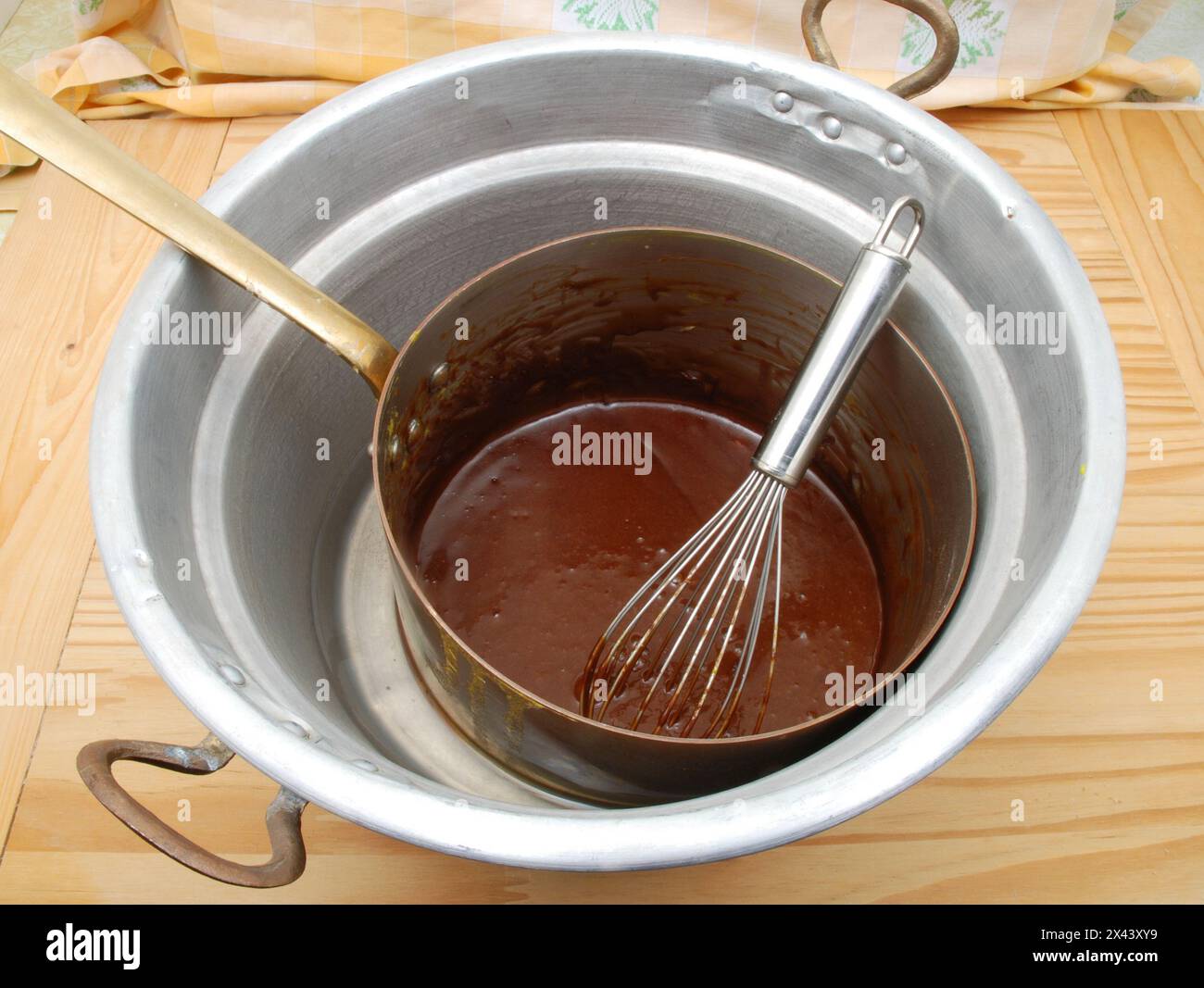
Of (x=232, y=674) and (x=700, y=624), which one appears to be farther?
(x=700, y=624)

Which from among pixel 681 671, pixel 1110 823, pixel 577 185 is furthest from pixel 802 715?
pixel 577 185

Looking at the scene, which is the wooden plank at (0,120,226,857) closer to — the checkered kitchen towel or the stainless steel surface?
the checkered kitchen towel

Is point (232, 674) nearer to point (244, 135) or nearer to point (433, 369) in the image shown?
point (433, 369)

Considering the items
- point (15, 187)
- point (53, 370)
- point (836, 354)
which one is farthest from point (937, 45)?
→ point (15, 187)

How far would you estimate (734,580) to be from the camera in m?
0.62

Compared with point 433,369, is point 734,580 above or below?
below

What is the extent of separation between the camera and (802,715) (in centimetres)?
59

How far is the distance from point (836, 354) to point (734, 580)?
0.18 metres

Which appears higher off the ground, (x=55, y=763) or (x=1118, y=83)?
(x=1118, y=83)

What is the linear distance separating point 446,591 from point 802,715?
0.25 metres

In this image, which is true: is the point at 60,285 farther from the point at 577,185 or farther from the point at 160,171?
the point at 577,185

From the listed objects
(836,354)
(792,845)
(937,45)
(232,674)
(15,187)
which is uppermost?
(15,187)

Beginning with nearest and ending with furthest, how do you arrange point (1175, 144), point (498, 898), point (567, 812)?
point (567, 812)
point (498, 898)
point (1175, 144)

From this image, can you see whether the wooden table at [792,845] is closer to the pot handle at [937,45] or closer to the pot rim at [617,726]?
the pot rim at [617,726]
